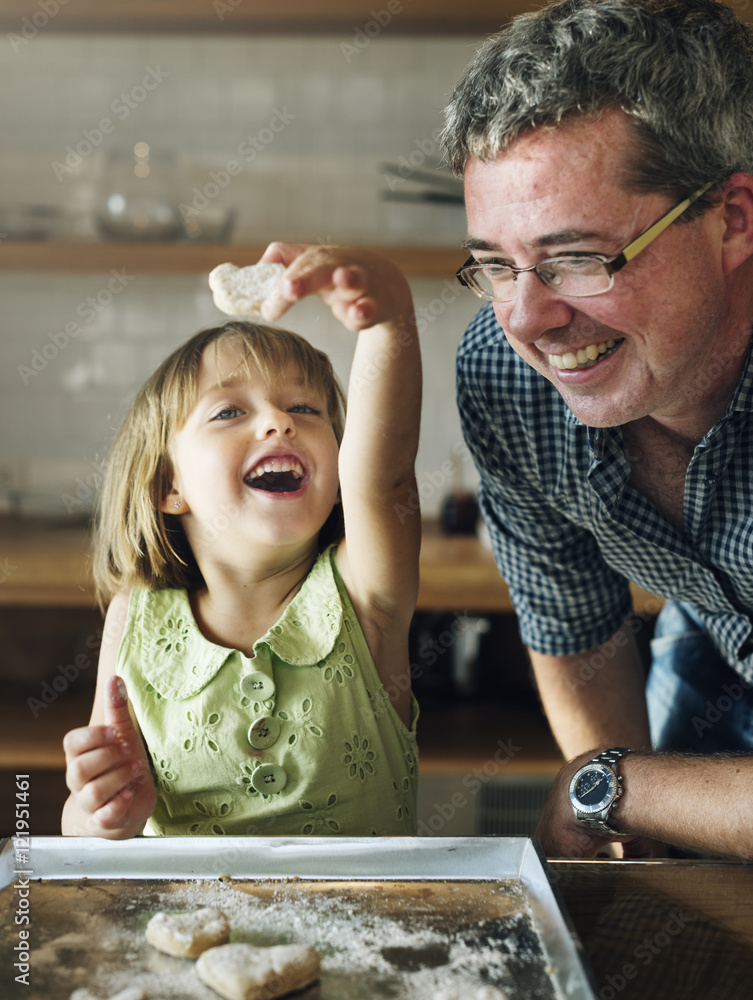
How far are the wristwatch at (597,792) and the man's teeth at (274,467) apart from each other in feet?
1.55

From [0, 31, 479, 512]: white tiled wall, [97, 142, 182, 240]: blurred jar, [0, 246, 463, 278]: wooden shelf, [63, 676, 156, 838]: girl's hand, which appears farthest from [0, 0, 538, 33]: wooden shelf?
[63, 676, 156, 838]: girl's hand

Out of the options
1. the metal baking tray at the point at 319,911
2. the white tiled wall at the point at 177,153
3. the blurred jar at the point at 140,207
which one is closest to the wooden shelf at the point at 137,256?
the blurred jar at the point at 140,207

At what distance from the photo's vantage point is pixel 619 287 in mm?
951

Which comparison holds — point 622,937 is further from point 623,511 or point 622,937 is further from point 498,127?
point 498,127

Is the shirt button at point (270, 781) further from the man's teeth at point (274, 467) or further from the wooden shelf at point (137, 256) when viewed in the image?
the wooden shelf at point (137, 256)

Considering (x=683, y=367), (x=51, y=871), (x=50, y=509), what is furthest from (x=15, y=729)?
(x=683, y=367)

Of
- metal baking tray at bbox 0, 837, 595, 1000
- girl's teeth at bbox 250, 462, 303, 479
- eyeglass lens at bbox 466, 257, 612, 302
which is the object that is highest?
eyeglass lens at bbox 466, 257, 612, 302

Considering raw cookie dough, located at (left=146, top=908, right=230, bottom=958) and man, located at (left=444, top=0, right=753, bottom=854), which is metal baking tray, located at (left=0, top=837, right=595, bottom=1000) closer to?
raw cookie dough, located at (left=146, top=908, right=230, bottom=958)

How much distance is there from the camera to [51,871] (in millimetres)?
812

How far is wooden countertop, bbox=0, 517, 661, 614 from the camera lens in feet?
5.42

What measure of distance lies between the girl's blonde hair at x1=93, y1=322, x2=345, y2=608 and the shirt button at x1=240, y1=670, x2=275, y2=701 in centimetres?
14

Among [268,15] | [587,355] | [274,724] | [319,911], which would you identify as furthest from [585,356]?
[268,15]

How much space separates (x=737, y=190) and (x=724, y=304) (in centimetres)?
13

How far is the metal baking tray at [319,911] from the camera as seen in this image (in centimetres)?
69
